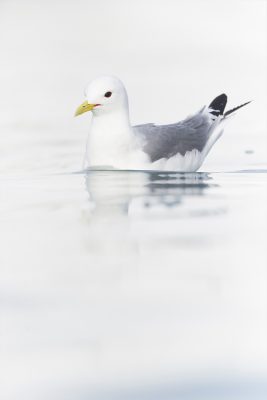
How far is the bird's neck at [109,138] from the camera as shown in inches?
226

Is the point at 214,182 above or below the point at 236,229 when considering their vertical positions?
above

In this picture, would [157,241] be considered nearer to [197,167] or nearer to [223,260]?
[223,260]

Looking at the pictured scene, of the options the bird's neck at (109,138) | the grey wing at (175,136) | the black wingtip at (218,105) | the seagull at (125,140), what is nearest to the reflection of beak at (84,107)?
the seagull at (125,140)

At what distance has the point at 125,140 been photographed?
19.0 feet

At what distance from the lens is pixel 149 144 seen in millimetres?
5723

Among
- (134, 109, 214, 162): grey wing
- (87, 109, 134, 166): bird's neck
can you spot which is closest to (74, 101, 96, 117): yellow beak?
(87, 109, 134, 166): bird's neck

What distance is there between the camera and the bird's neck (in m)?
5.74

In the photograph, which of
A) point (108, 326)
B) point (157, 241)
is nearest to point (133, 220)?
point (157, 241)

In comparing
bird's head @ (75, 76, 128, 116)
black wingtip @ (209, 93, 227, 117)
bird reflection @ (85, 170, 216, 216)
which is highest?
black wingtip @ (209, 93, 227, 117)

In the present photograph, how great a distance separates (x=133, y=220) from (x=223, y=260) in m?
0.72

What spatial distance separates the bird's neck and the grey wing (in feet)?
0.30

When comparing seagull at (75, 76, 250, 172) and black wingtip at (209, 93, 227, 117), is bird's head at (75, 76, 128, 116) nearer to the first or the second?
seagull at (75, 76, 250, 172)

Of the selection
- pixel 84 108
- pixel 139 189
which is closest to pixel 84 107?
pixel 84 108

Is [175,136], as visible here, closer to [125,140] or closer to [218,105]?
[125,140]
